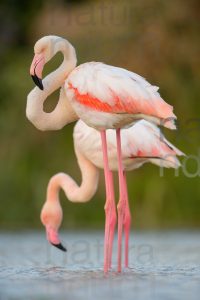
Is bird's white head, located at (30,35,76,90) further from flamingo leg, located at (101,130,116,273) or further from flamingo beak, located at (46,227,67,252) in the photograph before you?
flamingo beak, located at (46,227,67,252)

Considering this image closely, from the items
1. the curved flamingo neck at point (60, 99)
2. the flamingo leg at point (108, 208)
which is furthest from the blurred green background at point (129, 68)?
the curved flamingo neck at point (60, 99)

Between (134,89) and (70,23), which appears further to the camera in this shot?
(70,23)

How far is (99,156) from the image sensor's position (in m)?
10.2

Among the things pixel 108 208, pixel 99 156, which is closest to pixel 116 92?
pixel 108 208

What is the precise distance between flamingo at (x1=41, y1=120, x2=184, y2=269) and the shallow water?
1.38 ft

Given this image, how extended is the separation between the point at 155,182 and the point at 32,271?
17.0ft

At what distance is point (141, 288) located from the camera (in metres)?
7.59

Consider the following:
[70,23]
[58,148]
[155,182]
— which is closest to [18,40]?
[70,23]

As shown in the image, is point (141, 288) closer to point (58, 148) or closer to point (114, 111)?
point (114, 111)

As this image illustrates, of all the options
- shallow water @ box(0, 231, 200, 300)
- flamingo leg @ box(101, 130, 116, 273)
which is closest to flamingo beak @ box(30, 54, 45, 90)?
flamingo leg @ box(101, 130, 116, 273)

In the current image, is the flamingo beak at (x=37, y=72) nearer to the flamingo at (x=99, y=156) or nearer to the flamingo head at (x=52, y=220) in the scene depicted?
the flamingo at (x=99, y=156)

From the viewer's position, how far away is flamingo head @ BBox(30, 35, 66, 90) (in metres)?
8.61

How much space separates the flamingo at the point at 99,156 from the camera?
9930mm

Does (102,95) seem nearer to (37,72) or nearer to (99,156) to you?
(37,72)
